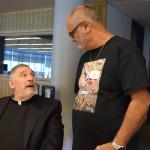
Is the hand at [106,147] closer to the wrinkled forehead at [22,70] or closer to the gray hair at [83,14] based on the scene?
the gray hair at [83,14]

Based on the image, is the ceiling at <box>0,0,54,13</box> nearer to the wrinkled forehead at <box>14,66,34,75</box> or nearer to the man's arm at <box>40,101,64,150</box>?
the wrinkled forehead at <box>14,66,34,75</box>

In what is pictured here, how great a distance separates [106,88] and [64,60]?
4.60 ft

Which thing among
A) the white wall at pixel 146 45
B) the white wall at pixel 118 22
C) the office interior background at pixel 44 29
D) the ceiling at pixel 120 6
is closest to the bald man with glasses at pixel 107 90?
the office interior background at pixel 44 29

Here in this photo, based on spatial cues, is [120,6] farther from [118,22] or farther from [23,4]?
[23,4]

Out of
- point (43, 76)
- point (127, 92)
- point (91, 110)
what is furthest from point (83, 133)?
point (43, 76)

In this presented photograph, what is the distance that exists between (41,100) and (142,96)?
1031 millimetres

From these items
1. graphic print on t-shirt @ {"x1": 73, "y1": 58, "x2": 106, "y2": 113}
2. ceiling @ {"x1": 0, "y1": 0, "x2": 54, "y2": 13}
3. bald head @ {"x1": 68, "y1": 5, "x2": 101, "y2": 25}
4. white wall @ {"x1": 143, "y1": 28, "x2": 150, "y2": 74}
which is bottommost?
graphic print on t-shirt @ {"x1": 73, "y1": 58, "x2": 106, "y2": 113}

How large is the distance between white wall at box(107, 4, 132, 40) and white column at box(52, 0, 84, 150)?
177 centimetres

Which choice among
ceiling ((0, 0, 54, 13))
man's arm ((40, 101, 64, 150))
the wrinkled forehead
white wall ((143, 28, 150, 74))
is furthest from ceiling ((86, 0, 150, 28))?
man's arm ((40, 101, 64, 150))

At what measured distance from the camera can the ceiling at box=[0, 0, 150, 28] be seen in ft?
13.7

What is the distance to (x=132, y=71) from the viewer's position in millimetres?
1374

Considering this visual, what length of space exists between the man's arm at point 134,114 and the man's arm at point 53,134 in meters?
0.74

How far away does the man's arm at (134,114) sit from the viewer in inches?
53.5

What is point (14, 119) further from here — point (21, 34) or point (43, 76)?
point (21, 34)
